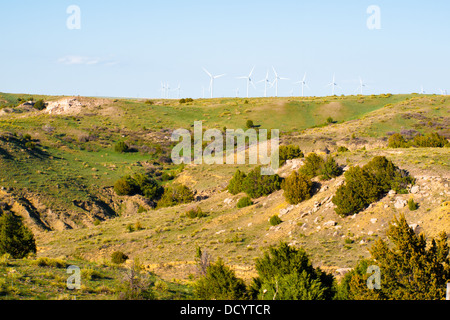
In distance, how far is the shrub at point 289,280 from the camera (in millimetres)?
20906

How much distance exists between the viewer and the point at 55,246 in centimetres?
4447

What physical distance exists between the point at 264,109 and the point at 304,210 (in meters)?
76.0

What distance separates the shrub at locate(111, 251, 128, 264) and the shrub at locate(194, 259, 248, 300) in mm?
18250

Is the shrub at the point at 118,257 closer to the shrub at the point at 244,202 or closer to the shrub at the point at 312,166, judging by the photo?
the shrub at the point at 244,202

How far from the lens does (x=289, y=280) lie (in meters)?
21.5

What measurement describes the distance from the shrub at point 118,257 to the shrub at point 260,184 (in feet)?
52.2

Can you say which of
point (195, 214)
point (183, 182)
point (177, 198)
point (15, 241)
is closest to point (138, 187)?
point (183, 182)

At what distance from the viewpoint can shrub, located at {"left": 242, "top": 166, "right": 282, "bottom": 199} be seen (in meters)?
48.8

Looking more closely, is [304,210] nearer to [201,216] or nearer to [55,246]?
[201,216]

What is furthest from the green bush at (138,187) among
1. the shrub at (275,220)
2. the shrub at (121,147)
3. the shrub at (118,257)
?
the shrub at (275,220)

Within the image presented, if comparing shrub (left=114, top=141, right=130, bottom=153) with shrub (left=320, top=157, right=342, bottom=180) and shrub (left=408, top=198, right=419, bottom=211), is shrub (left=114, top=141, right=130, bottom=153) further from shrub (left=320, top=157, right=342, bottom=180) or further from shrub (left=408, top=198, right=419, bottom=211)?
shrub (left=408, top=198, right=419, bottom=211)

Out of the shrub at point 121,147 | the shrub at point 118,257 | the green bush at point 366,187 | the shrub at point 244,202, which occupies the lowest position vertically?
the shrub at point 118,257

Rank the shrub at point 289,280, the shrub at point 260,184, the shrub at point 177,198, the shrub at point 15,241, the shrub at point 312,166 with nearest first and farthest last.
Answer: the shrub at point 289,280 < the shrub at point 15,241 < the shrub at point 312,166 < the shrub at point 260,184 < the shrub at point 177,198
